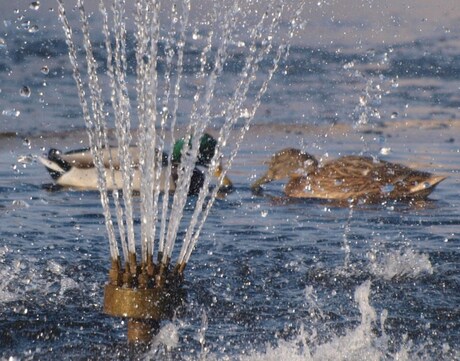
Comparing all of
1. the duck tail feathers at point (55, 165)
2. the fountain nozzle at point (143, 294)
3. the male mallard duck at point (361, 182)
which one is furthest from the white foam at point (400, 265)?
the duck tail feathers at point (55, 165)

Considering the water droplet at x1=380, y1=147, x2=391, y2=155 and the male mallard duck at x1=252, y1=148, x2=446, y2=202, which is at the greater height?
the male mallard duck at x1=252, y1=148, x2=446, y2=202

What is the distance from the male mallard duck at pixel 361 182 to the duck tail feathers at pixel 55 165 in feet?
6.98

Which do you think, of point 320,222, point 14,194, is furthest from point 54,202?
point 320,222

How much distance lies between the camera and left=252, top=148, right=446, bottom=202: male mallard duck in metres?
7.99

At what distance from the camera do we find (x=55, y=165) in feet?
30.6

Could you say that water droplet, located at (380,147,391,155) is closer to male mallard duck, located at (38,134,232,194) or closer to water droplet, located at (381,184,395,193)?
male mallard duck, located at (38,134,232,194)

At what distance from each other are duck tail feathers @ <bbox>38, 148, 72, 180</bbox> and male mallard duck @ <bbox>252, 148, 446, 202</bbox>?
83.7 inches

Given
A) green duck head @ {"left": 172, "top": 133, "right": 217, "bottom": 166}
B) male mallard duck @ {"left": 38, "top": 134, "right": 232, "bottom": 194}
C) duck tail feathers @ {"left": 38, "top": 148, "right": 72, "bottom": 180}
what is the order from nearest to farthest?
male mallard duck @ {"left": 38, "top": 134, "right": 232, "bottom": 194}, duck tail feathers @ {"left": 38, "top": 148, "right": 72, "bottom": 180}, green duck head @ {"left": 172, "top": 133, "right": 217, "bottom": 166}

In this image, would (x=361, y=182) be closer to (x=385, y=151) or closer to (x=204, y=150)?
(x=204, y=150)

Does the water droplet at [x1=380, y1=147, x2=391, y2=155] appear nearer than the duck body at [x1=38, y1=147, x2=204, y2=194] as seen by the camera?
No

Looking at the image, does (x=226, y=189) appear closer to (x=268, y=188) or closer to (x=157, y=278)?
(x=268, y=188)

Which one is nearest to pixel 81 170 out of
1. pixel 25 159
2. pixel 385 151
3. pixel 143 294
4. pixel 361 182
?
pixel 25 159

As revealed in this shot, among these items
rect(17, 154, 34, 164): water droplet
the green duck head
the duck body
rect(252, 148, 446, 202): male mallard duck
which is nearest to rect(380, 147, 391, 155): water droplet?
the green duck head

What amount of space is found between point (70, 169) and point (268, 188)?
185cm
